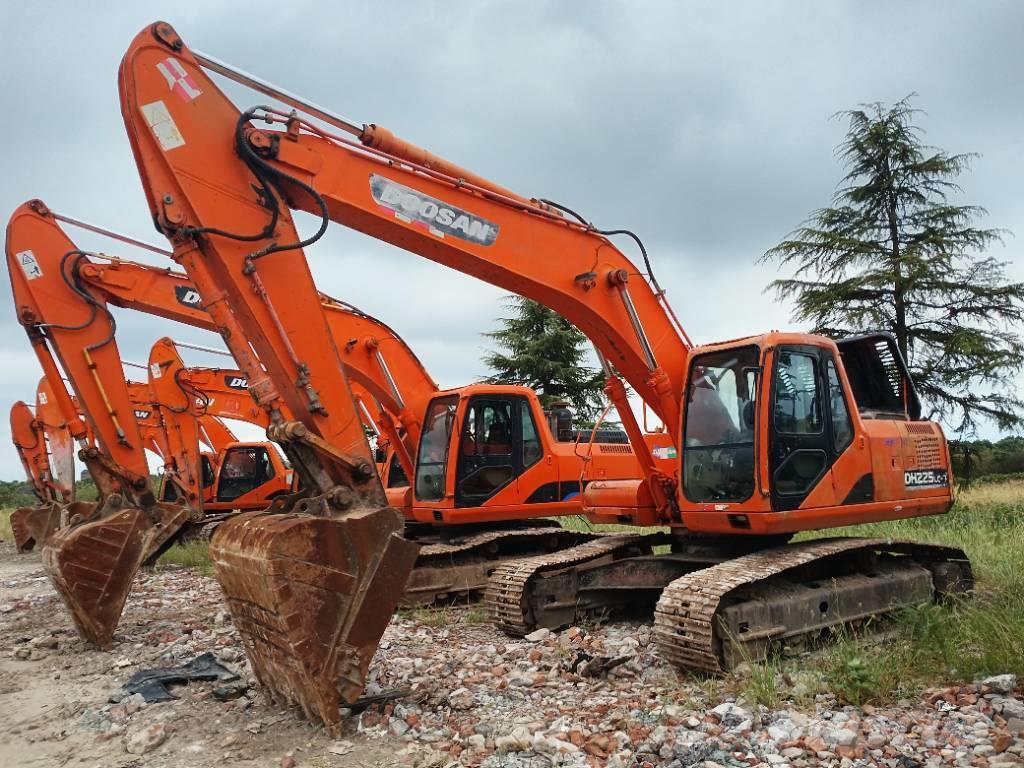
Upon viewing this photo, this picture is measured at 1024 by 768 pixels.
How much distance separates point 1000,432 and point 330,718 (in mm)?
15021

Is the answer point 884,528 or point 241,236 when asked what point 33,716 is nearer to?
point 241,236

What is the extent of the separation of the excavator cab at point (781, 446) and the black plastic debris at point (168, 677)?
3570 millimetres

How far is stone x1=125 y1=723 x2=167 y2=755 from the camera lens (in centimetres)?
474

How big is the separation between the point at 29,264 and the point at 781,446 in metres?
7.56

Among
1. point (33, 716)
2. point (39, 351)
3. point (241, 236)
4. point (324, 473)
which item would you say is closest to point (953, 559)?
point (324, 473)

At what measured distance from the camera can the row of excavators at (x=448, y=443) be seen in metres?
4.95

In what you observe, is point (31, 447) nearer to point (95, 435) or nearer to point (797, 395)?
point (95, 435)

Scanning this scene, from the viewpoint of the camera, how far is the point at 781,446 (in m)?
6.26

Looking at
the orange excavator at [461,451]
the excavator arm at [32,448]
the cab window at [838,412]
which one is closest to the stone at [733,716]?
the cab window at [838,412]

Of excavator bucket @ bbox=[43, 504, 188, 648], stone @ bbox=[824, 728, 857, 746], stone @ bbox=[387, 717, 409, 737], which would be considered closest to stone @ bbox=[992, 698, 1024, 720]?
stone @ bbox=[824, 728, 857, 746]

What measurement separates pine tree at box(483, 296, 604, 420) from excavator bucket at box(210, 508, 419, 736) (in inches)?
852

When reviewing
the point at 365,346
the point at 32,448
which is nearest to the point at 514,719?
the point at 365,346

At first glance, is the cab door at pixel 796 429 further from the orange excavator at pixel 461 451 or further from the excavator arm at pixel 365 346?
the excavator arm at pixel 365 346

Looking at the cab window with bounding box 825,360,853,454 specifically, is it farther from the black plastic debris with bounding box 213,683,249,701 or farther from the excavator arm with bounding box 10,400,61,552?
the excavator arm with bounding box 10,400,61,552
